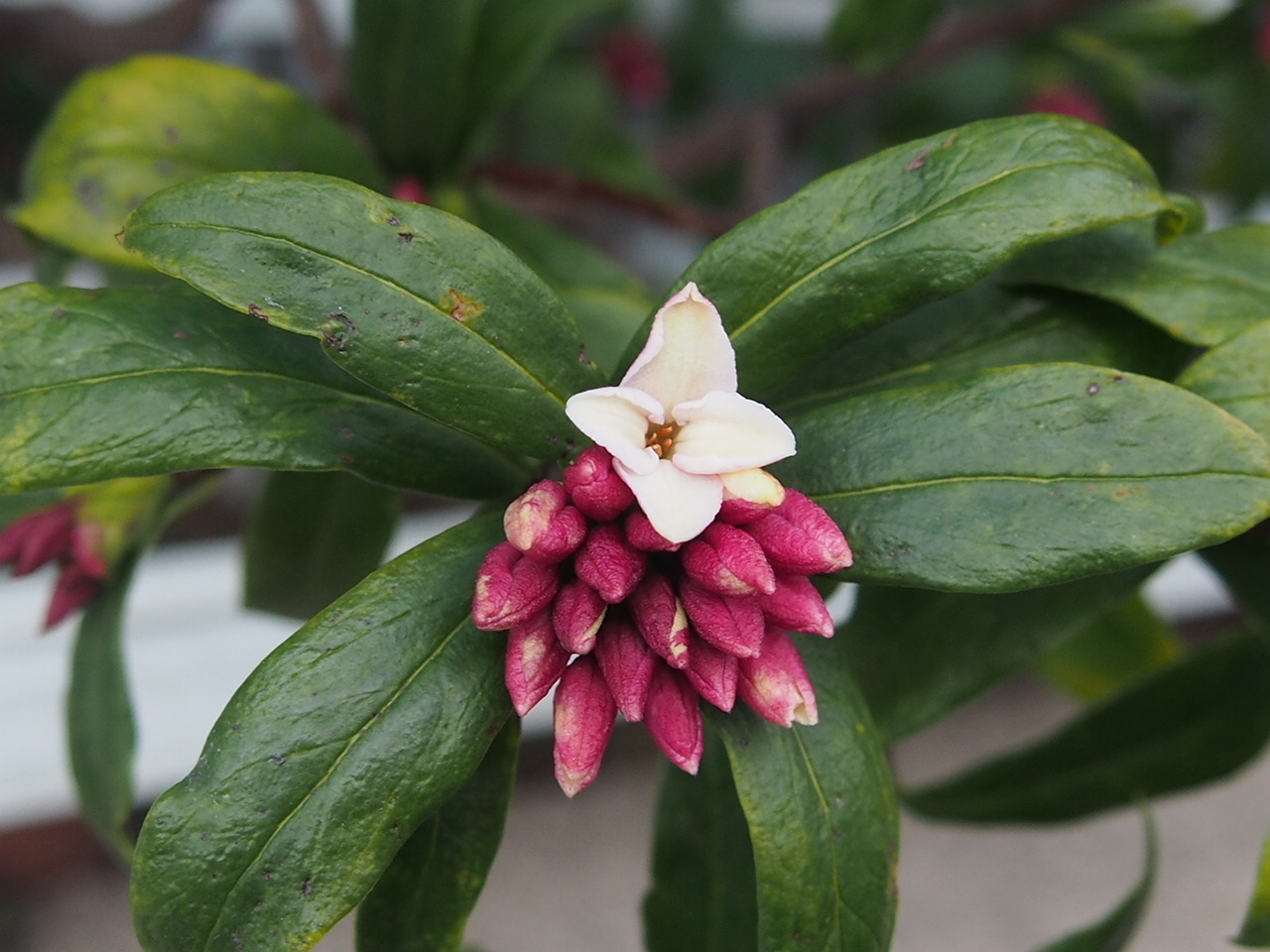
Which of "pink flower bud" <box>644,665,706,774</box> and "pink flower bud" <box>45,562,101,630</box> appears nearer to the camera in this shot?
"pink flower bud" <box>644,665,706,774</box>

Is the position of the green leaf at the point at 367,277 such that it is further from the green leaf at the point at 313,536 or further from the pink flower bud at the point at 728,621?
the green leaf at the point at 313,536

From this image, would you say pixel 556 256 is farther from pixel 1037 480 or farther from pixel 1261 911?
pixel 1261 911

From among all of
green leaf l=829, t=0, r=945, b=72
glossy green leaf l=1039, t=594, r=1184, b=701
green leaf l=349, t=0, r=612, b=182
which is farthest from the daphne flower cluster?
→ green leaf l=829, t=0, r=945, b=72

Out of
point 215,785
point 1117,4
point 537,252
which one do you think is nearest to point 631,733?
point 537,252

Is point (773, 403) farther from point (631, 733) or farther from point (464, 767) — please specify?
point (631, 733)

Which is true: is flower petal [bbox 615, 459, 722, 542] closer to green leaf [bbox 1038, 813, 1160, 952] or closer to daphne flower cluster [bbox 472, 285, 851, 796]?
daphne flower cluster [bbox 472, 285, 851, 796]
